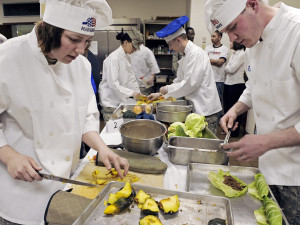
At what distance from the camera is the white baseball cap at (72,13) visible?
1089 millimetres

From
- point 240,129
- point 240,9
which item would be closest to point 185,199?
point 240,9

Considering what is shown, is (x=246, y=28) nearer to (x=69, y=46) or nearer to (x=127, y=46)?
(x=69, y=46)

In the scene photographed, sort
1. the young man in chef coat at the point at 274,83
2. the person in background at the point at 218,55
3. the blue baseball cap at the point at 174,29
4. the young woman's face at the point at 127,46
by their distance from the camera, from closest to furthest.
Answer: the young man in chef coat at the point at 274,83 < the blue baseball cap at the point at 174,29 < the young woman's face at the point at 127,46 < the person in background at the point at 218,55

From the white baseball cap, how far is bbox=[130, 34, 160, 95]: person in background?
12.5ft

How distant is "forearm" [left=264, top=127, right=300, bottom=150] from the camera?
45.6 inches

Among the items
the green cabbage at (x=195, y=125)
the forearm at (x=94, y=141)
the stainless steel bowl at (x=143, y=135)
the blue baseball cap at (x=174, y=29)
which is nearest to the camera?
the forearm at (x=94, y=141)

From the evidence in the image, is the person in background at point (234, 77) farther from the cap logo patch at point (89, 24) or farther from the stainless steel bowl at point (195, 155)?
the cap logo patch at point (89, 24)

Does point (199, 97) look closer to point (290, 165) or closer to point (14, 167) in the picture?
point (290, 165)

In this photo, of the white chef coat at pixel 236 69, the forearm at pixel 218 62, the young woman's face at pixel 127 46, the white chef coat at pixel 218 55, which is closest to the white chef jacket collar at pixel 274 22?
the young woman's face at pixel 127 46

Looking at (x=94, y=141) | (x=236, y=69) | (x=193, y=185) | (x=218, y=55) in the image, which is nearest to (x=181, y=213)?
(x=193, y=185)

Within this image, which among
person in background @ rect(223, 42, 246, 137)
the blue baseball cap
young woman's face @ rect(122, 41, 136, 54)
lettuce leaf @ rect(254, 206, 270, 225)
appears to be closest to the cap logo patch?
lettuce leaf @ rect(254, 206, 270, 225)

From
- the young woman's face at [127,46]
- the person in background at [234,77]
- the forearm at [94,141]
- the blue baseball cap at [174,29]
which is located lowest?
the person in background at [234,77]

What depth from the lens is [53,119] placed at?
48.9 inches

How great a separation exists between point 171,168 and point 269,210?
0.60m
